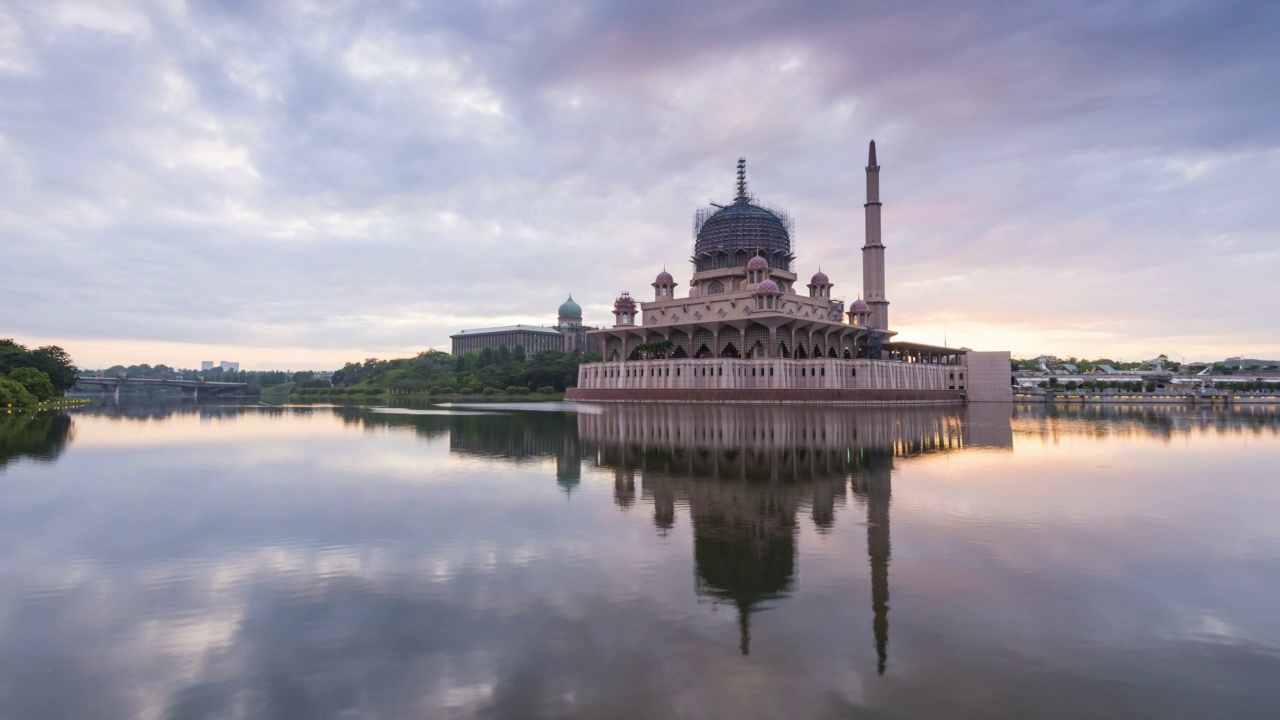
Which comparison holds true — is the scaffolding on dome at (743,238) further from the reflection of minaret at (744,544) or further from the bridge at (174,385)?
the bridge at (174,385)

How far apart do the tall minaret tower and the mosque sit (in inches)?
5.9

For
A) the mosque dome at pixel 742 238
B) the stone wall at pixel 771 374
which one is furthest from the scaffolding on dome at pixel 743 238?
the stone wall at pixel 771 374

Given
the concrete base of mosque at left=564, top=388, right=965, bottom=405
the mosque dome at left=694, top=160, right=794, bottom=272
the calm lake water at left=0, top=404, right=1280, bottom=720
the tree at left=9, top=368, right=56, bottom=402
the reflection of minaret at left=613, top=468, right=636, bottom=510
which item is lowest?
the calm lake water at left=0, top=404, right=1280, bottom=720

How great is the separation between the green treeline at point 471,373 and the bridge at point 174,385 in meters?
19.7

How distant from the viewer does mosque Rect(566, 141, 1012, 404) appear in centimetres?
7994

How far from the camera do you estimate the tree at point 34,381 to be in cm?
7388

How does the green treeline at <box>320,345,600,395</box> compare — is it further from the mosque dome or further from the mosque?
the mosque dome

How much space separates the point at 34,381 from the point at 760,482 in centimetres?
9037

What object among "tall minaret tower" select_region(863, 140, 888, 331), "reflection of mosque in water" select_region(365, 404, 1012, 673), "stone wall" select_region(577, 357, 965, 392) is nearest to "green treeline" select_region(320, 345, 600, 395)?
"stone wall" select_region(577, 357, 965, 392)

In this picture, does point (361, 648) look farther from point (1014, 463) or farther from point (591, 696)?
point (1014, 463)

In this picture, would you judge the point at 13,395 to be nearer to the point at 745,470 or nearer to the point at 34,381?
the point at 34,381

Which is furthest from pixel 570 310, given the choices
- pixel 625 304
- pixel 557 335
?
pixel 625 304

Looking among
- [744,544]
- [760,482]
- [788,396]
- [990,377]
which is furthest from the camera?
[990,377]

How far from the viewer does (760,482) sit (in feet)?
64.4
